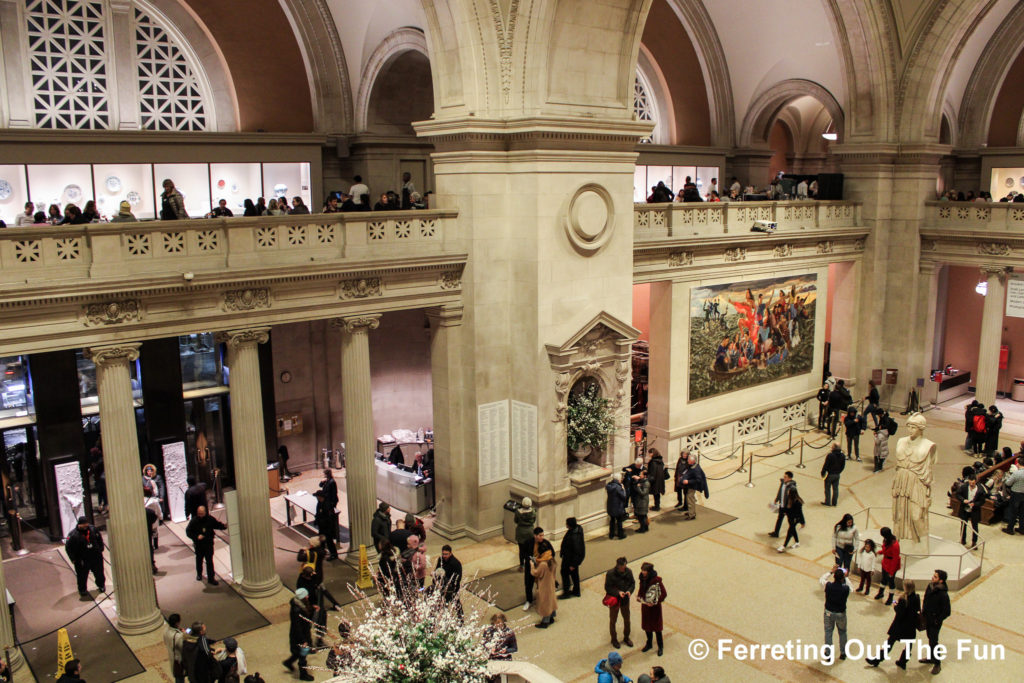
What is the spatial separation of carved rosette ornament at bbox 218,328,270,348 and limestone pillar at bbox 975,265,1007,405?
56.2 ft

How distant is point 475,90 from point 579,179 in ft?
7.07

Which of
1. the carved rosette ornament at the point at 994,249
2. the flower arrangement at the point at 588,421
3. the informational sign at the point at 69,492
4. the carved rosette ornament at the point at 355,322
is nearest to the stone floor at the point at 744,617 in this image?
the flower arrangement at the point at 588,421

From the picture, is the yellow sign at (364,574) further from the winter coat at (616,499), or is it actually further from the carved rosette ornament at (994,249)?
the carved rosette ornament at (994,249)

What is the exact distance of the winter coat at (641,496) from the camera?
1423cm

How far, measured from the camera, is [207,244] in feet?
37.0

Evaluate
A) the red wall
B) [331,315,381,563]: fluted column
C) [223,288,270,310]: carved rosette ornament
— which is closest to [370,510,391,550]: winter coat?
[331,315,381,563]: fluted column

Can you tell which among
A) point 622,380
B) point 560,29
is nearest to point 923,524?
point 622,380

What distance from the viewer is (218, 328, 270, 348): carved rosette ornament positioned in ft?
38.4

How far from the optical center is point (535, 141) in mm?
13094

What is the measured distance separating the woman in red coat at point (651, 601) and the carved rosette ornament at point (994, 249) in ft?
47.3

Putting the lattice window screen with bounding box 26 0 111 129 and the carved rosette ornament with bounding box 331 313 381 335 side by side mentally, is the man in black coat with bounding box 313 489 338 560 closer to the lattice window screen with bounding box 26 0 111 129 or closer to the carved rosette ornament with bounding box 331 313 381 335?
the carved rosette ornament with bounding box 331 313 381 335

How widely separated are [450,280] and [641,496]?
4796mm

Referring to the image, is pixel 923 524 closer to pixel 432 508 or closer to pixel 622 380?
pixel 622 380

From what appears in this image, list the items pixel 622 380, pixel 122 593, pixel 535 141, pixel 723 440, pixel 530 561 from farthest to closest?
pixel 723 440 → pixel 622 380 → pixel 535 141 → pixel 530 561 → pixel 122 593
